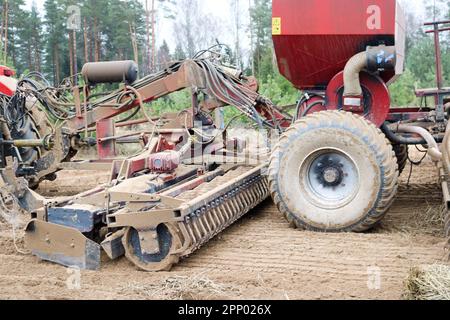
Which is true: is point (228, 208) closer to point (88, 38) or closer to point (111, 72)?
point (111, 72)

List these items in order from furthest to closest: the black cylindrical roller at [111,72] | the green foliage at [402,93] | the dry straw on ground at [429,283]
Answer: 1. the green foliage at [402,93]
2. the black cylindrical roller at [111,72]
3. the dry straw on ground at [429,283]

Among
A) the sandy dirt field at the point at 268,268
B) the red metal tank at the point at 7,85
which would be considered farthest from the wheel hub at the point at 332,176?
the red metal tank at the point at 7,85

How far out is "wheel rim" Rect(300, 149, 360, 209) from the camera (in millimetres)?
4844

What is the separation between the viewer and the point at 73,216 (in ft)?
14.2

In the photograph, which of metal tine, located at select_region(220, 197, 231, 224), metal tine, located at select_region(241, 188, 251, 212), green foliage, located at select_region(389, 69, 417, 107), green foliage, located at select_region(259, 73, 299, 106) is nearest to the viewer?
metal tine, located at select_region(220, 197, 231, 224)

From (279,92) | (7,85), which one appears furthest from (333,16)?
(279,92)

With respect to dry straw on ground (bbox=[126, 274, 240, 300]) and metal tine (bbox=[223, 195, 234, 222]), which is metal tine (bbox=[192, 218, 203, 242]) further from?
metal tine (bbox=[223, 195, 234, 222])

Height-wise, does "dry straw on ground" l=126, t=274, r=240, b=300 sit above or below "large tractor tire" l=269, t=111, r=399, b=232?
below

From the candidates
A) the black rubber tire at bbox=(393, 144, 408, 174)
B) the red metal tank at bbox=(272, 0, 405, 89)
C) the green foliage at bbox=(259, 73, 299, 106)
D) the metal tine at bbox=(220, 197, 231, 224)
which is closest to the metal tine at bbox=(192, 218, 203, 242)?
the metal tine at bbox=(220, 197, 231, 224)

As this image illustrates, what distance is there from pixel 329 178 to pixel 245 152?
1964mm

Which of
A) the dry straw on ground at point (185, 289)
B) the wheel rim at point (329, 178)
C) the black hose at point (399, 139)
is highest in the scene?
the black hose at point (399, 139)

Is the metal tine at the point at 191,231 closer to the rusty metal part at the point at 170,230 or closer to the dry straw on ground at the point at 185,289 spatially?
the rusty metal part at the point at 170,230

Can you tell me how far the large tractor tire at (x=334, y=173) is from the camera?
470 cm

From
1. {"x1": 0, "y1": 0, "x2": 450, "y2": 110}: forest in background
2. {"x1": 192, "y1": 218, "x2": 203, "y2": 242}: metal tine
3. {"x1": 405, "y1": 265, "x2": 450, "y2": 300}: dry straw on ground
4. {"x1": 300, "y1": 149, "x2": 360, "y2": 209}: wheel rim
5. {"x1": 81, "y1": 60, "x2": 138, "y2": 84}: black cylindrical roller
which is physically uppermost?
{"x1": 0, "y1": 0, "x2": 450, "y2": 110}: forest in background
